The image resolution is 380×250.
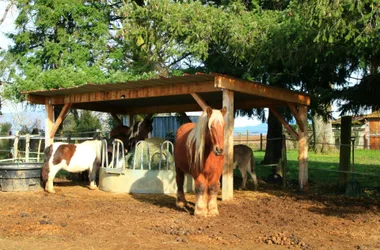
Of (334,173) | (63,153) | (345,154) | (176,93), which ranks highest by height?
(176,93)

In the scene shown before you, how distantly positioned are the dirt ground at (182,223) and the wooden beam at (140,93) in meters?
2.41

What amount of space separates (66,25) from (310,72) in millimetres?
10366

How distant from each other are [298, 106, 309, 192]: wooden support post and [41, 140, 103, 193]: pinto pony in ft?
17.4

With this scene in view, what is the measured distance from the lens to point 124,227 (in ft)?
21.7

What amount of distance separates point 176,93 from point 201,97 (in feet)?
5.77

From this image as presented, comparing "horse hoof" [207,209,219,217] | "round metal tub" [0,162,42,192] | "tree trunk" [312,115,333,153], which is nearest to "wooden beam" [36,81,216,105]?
"round metal tub" [0,162,42,192]

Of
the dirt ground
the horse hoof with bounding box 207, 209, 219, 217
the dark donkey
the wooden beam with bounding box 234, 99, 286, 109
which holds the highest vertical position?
the wooden beam with bounding box 234, 99, 286, 109

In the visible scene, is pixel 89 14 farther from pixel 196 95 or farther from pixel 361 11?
pixel 361 11

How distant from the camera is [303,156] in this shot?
36.6 feet

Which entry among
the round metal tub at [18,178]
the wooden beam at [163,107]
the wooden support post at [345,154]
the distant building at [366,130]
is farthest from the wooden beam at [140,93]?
the distant building at [366,130]

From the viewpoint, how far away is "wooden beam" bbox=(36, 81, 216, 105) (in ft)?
30.7

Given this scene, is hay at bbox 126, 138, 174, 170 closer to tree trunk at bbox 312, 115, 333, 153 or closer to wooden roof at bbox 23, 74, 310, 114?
wooden roof at bbox 23, 74, 310, 114

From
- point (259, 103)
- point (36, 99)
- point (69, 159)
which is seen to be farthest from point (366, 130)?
point (69, 159)

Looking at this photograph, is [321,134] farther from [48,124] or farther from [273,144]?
[48,124]
